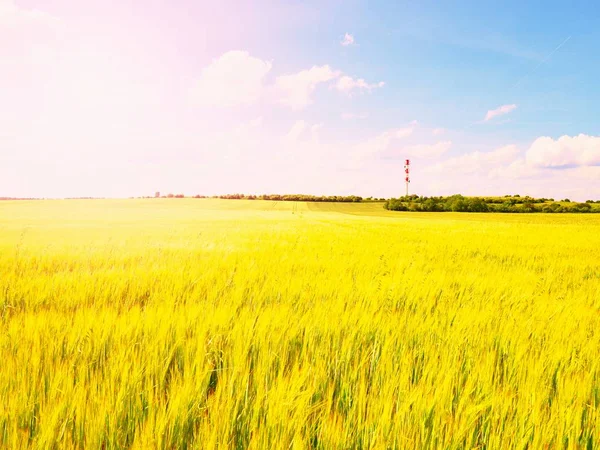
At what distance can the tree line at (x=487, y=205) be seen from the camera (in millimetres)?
64500

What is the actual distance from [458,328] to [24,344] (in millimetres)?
2994

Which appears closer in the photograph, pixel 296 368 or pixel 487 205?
pixel 296 368

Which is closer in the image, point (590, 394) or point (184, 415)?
point (184, 415)

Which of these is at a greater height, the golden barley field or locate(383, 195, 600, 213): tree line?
locate(383, 195, 600, 213): tree line

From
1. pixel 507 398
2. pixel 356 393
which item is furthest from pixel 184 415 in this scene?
pixel 507 398

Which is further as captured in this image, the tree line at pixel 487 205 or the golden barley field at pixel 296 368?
the tree line at pixel 487 205

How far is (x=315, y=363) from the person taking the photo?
196cm

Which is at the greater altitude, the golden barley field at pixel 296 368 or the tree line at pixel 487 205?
the tree line at pixel 487 205

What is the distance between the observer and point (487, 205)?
237 ft

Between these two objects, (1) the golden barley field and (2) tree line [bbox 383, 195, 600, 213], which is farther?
(2) tree line [bbox 383, 195, 600, 213]

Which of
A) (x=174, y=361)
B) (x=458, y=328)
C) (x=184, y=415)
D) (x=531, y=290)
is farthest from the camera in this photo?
(x=531, y=290)

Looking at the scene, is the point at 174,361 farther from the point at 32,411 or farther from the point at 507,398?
the point at 507,398

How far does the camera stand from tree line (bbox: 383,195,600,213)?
6450cm

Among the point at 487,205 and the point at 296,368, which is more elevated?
the point at 487,205
